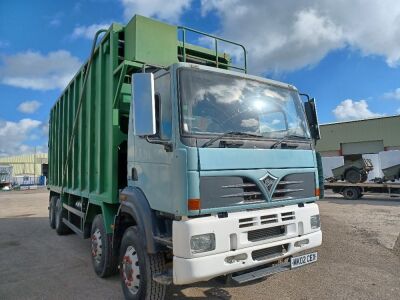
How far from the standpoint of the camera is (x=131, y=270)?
4082mm

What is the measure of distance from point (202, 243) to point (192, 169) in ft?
2.28

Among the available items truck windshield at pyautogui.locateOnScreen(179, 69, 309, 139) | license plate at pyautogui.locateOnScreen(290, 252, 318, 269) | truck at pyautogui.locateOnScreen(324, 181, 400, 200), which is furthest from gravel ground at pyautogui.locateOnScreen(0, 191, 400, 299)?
truck at pyautogui.locateOnScreen(324, 181, 400, 200)

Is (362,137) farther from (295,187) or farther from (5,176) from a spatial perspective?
(5,176)

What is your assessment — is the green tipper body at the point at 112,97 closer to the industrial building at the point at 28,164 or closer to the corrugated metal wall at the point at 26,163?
the industrial building at the point at 28,164

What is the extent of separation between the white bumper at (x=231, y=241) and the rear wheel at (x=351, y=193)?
1600 centimetres

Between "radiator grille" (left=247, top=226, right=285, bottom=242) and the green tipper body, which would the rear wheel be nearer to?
the green tipper body

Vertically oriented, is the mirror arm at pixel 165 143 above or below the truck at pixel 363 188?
above

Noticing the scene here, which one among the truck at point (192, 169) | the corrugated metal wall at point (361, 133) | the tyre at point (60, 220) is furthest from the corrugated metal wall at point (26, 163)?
the truck at point (192, 169)

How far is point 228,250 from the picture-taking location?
11.0ft

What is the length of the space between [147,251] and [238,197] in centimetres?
114

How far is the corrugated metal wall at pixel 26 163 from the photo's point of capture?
182 feet

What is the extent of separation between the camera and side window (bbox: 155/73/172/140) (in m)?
3.58

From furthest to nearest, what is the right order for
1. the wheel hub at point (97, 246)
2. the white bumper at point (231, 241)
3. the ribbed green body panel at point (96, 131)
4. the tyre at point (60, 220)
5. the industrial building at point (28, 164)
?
the industrial building at point (28, 164) → the tyre at point (60, 220) → the wheel hub at point (97, 246) → the ribbed green body panel at point (96, 131) → the white bumper at point (231, 241)

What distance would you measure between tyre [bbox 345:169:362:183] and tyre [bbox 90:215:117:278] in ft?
55.4
